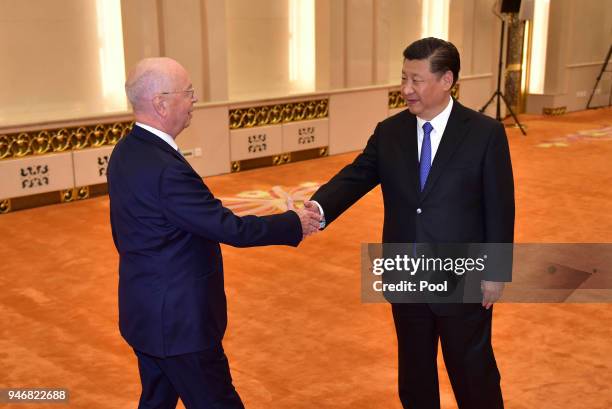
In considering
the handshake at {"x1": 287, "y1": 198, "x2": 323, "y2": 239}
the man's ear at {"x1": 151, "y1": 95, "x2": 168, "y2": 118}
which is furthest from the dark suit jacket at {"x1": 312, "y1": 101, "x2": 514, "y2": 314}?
the man's ear at {"x1": 151, "y1": 95, "x2": 168, "y2": 118}

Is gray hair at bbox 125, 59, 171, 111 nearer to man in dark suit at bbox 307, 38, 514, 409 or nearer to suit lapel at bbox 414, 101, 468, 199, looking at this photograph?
man in dark suit at bbox 307, 38, 514, 409

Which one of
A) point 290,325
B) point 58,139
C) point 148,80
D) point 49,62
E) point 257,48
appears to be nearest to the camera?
point 148,80

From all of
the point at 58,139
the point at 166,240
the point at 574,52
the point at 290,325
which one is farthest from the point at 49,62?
the point at 574,52

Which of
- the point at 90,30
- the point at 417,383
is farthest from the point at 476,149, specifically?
the point at 90,30

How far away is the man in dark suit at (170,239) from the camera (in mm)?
2525

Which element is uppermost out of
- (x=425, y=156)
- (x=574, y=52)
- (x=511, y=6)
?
(x=511, y=6)

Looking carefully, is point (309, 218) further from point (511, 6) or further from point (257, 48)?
point (511, 6)

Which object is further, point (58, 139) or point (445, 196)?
point (58, 139)

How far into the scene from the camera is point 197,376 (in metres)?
2.66

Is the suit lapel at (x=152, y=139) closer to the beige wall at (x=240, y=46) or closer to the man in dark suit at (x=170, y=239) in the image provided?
the man in dark suit at (x=170, y=239)

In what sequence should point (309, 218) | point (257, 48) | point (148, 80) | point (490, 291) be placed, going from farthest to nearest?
1. point (257, 48)
2. point (309, 218)
3. point (490, 291)
4. point (148, 80)

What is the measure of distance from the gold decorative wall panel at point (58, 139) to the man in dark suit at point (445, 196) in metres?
5.52

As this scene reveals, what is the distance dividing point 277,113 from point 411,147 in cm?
701

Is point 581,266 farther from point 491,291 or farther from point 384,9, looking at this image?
point 384,9
